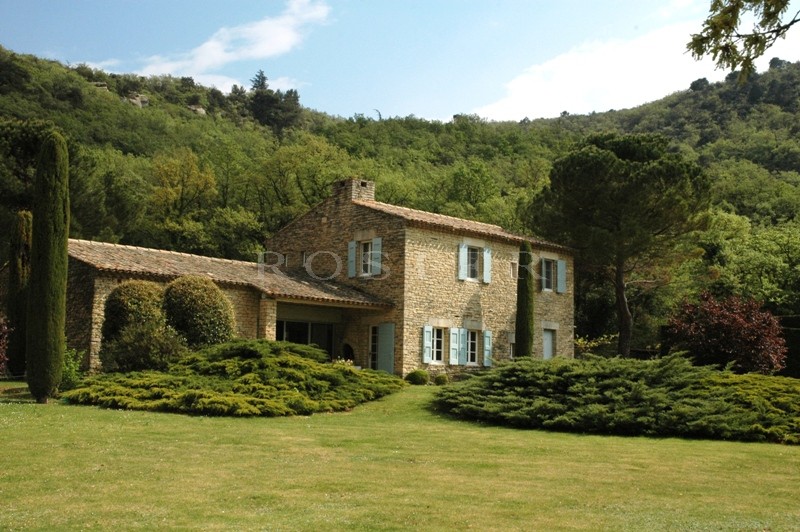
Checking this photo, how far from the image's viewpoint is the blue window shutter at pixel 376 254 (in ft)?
87.6

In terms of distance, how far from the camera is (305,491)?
9.40 m

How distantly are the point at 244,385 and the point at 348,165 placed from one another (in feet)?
94.9

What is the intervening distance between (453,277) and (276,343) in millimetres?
8575

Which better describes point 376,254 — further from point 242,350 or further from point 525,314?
point 242,350

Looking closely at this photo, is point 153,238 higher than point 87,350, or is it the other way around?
point 153,238

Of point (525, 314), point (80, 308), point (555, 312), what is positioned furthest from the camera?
point (555, 312)

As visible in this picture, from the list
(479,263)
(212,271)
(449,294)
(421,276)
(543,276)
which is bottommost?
(449,294)

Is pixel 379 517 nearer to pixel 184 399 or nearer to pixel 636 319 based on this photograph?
pixel 184 399

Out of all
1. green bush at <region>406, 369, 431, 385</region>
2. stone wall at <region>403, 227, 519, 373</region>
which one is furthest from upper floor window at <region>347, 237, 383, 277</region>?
green bush at <region>406, 369, 431, 385</region>

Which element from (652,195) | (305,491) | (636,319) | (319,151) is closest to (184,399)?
(305,491)

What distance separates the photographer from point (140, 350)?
1936 cm

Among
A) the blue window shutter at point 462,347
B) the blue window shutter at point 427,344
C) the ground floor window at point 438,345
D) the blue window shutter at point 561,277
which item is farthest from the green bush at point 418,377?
the blue window shutter at point 561,277

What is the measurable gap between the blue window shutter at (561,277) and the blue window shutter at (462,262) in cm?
485

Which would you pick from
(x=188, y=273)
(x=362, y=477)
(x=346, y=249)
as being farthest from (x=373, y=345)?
(x=362, y=477)
